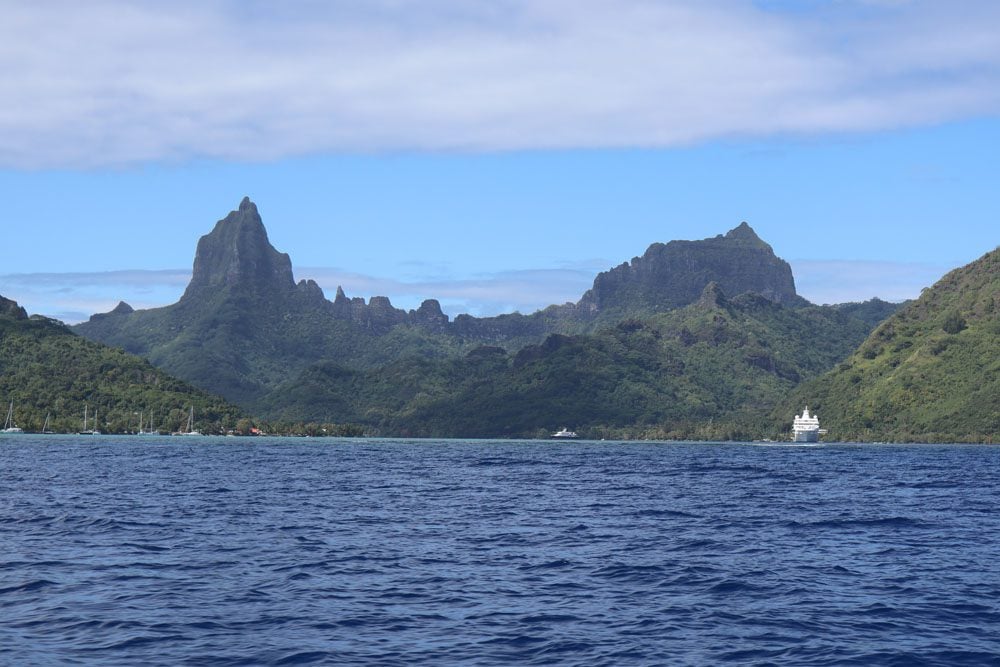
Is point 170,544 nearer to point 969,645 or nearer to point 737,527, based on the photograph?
point 737,527

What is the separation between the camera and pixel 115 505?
78.7m

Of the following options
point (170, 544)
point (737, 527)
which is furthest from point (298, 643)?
point (737, 527)

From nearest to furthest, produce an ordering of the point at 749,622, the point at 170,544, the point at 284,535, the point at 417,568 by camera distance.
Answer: the point at 749,622 → the point at 417,568 → the point at 170,544 → the point at 284,535

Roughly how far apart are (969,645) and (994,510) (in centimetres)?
5044

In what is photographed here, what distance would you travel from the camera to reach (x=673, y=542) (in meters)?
59.8

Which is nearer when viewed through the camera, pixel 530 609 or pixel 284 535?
pixel 530 609

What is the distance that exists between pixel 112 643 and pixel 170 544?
77.4 feet

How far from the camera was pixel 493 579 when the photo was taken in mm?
46375

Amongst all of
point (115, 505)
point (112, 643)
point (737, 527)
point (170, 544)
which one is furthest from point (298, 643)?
point (115, 505)

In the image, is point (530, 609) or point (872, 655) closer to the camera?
point (872, 655)

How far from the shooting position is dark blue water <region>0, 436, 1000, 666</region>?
33875 mm

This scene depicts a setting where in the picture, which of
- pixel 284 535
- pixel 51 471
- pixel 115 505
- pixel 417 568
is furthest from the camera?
pixel 51 471

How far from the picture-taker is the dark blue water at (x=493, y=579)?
33.9 meters

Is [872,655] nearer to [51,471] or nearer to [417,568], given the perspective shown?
[417,568]
